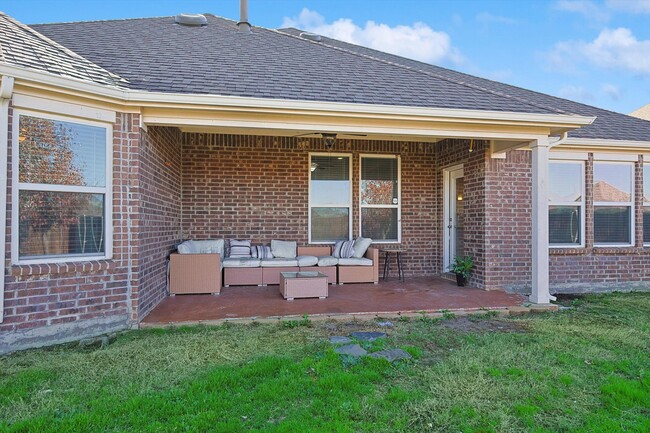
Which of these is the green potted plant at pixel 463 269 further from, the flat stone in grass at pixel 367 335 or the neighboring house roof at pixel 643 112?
the neighboring house roof at pixel 643 112

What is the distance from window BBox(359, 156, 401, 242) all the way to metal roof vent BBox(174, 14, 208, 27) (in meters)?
4.62

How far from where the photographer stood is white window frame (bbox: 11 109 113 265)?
4043mm

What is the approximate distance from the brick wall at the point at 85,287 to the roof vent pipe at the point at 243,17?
17.2ft

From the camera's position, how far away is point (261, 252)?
773 cm

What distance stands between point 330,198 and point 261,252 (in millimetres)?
1869

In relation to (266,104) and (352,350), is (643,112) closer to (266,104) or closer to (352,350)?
(266,104)

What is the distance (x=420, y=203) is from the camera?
8.79 m

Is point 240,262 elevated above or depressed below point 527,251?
below

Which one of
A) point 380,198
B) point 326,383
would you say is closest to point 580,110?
point 380,198

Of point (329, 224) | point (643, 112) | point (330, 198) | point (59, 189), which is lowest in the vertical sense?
point (329, 224)

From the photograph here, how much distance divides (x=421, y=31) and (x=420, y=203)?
26.8 metres

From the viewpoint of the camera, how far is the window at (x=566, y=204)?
752 cm

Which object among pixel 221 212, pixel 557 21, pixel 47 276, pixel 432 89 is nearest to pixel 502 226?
pixel 432 89

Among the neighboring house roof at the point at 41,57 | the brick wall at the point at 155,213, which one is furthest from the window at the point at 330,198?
the neighboring house roof at the point at 41,57
